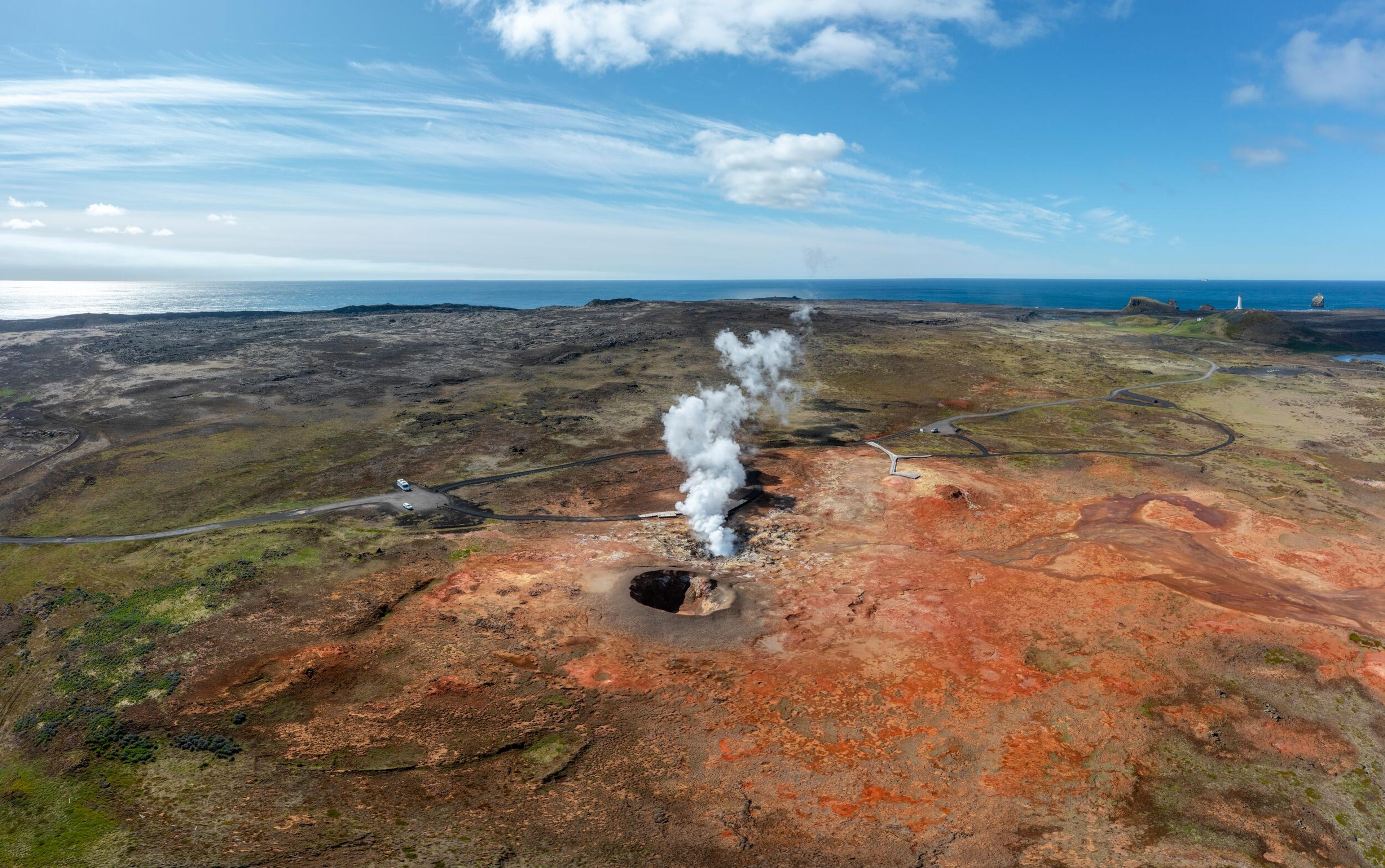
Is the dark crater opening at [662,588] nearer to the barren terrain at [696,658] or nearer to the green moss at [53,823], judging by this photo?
the barren terrain at [696,658]

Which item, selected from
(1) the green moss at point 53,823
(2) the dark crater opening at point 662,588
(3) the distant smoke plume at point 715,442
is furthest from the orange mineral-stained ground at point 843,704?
(3) the distant smoke plume at point 715,442

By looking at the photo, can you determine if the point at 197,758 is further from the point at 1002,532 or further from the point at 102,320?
the point at 102,320

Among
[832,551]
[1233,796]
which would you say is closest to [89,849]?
[832,551]

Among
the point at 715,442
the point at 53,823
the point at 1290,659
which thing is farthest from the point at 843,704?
the point at 715,442

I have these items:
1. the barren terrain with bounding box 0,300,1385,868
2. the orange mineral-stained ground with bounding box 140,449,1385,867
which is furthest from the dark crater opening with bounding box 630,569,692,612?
the barren terrain with bounding box 0,300,1385,868

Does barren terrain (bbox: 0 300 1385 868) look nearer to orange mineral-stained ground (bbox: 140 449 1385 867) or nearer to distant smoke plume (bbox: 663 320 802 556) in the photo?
orange mineral-stained ground (bbox: 140 449 1385 867)

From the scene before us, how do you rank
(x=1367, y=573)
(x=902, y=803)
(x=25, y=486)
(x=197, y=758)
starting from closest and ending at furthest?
(x=902, y=803)
(x=197, y=758)
(x=1367, y=573)
(x=25, y=486)
